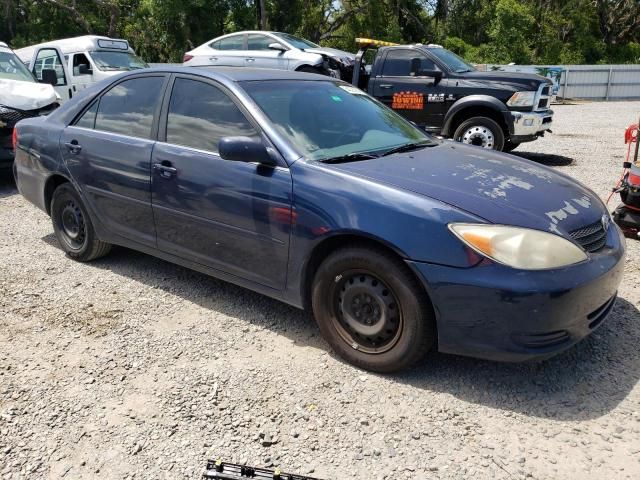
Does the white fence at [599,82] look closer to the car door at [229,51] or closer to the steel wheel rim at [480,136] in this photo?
the car door at [229,51]

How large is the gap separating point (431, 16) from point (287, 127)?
3539 cm

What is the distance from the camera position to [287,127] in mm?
3531

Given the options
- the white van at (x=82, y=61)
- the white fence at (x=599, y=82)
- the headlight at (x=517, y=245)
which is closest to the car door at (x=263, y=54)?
the white van at (x=82, y=61)

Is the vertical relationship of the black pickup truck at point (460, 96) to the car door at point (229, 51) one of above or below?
below

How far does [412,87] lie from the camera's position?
9.41 meters

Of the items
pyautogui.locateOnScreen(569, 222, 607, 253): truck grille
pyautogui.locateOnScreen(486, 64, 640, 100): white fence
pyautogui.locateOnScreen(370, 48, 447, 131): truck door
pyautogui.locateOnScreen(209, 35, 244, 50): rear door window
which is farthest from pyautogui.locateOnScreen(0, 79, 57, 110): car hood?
pyautogui.locateOnScreen(486, 64, 640, 100): white fence

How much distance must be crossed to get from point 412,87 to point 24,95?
19.4 ft

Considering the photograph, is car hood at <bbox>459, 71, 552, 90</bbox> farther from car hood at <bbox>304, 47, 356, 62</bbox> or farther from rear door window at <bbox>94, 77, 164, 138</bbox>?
rear door window at <bbox>94, 77, 164, 138</bbox>

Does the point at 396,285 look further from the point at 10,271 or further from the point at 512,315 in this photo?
the point at 10,271

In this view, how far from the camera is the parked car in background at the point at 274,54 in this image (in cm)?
1184

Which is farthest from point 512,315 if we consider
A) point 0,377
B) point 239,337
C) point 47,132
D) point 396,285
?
point 47,132

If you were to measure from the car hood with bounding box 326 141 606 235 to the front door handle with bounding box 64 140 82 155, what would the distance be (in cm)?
234

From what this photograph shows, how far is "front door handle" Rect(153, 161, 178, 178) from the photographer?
3811mm

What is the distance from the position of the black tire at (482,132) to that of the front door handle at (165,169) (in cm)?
610
